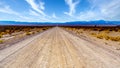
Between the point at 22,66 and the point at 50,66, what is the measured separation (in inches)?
45.5

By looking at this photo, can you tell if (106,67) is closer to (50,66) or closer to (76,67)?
(76,67)

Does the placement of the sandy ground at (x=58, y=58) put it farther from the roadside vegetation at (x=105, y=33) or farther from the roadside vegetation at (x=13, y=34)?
the roadside vegetation at (x=105, y=33)

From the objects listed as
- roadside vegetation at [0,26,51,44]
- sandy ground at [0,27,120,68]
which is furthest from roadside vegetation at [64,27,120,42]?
sandy ground at [0,27,120,68]

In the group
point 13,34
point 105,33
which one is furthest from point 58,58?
point 105,33

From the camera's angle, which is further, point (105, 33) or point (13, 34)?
point (105, 33)

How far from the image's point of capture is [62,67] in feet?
21.1

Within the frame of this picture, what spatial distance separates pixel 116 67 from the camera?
6.66 meters

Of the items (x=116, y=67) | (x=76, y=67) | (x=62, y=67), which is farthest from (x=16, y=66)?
(x=116, y=67)

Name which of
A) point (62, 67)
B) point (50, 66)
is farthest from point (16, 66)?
point (62, 67)

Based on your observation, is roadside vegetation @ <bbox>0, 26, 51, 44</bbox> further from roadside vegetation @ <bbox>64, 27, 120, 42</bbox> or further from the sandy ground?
roadside vegetation @ <bbox>64, 27, 120, 42</bbox>

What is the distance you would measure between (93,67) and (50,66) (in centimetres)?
176

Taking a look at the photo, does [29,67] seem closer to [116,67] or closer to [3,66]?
[3,66]

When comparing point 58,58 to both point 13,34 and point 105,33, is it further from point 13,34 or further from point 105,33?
point 105,33

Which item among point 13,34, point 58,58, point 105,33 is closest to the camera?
point 58,58
